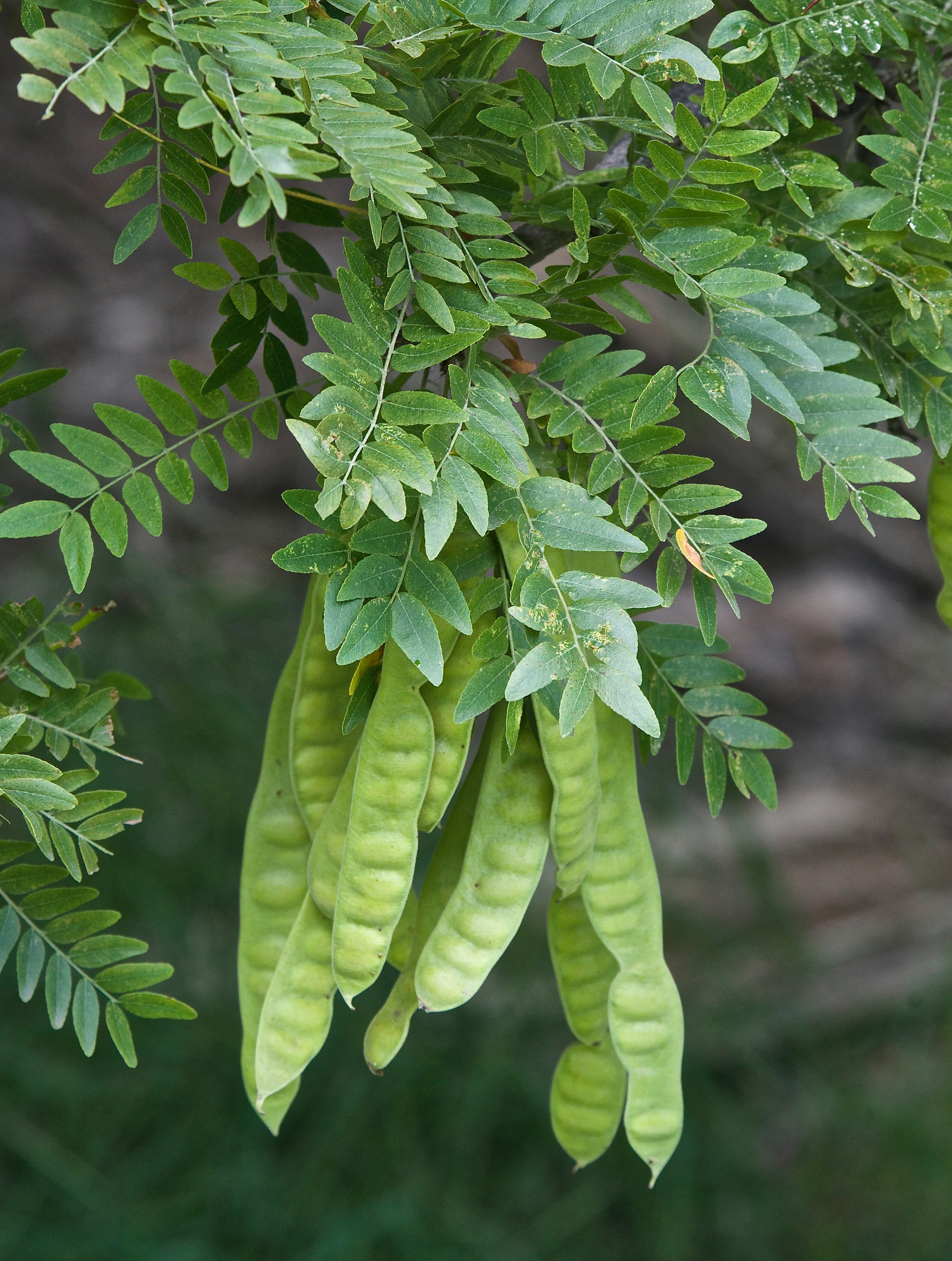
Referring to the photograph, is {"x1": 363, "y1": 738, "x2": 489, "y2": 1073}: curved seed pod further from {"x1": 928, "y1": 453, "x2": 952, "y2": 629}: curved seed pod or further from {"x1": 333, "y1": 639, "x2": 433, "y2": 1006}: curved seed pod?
{"x1": 928, "y1": 453, "x2": 952, "y2": 629}: curved seed pod

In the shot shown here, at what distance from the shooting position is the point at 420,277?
15.6 inches

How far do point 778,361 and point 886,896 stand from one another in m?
2.13

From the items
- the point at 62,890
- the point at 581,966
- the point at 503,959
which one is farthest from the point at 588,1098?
the point at 503,959

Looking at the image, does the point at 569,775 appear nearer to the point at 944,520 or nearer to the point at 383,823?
the point at 383,823

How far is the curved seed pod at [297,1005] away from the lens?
516 mm

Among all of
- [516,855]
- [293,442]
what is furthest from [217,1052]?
[516,855]

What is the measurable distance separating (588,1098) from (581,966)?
10 centimetres

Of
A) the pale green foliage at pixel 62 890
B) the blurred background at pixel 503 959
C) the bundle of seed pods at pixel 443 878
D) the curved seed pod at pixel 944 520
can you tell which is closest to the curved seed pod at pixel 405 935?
the bundle of seed pods at pixel 443 878

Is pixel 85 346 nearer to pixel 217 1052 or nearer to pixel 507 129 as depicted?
pixel 217 1052

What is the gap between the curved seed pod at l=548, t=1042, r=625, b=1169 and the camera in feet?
1.93

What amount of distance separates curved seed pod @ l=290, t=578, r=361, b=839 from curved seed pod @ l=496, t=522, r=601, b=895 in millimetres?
97

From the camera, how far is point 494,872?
0.47m

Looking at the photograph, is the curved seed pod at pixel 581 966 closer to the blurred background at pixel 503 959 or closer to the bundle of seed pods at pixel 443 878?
the bundle of seed pods at pixel 443 878

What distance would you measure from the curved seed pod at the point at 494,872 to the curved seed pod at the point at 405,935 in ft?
0.15
